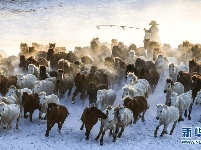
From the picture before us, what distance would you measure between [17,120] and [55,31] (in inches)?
Result: 849

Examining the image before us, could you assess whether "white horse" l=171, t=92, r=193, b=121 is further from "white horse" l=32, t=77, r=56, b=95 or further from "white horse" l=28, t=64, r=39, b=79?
"white horse" l=28, t=64, r=39, b=79

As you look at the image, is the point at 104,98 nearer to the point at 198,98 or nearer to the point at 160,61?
the point at 198,98

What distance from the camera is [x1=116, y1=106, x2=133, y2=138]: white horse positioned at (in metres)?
14.7

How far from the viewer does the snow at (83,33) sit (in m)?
14.8

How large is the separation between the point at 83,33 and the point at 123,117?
21877 millimetres

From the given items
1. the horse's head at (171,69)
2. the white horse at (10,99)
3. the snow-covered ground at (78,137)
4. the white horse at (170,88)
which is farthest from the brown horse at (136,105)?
the white horse at (10,99)

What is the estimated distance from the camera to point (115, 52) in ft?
75.3

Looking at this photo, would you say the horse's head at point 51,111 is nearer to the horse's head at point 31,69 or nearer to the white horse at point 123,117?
the white horse at point 123,117

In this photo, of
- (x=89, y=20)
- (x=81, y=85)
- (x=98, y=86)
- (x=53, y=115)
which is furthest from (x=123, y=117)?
(x=89, y=20)

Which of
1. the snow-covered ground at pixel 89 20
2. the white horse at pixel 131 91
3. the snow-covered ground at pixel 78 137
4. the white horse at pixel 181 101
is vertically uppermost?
the snow-covered ground at pixel 89 20

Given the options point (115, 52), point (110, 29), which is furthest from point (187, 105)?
point (110, 29)

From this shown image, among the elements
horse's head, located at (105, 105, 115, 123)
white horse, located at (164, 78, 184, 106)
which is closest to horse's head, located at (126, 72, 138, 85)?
white horse, located at (164, 78, 184, 106)

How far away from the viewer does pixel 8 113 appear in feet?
48.8

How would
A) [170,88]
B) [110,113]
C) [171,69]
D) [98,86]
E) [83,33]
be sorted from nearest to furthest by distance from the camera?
[110,113] < [170,88] < [98,86] < [171,69] < [83,33]
